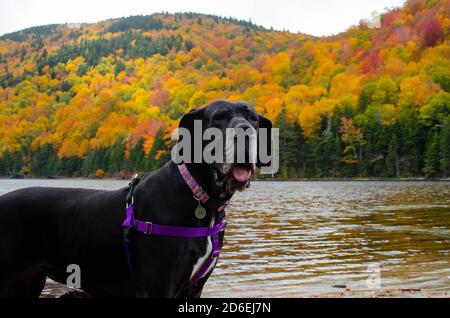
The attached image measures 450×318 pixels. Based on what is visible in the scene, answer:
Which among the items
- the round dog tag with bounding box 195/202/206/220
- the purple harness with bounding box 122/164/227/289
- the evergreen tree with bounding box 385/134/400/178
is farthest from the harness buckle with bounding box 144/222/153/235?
the evergreen tree with bounding box 385/134/400/178

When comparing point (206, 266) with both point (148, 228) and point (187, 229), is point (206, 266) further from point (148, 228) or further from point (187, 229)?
point (148, 228)

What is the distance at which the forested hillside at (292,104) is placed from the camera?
8581 centimetres

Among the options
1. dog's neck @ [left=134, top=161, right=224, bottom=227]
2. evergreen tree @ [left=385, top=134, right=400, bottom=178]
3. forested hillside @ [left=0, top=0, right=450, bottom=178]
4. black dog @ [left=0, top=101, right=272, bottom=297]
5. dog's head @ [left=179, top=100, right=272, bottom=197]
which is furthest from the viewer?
forested hillside @ [left=0, top=0, right=450, bottom=178]

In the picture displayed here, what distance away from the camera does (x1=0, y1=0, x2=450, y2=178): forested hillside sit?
282 feet

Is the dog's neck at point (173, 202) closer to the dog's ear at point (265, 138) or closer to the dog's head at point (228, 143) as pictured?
the dog's head at point (228, 143)

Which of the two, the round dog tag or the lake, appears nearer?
the round dog tag

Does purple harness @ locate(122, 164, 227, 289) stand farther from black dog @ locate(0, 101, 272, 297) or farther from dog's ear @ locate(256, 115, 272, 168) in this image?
dog's ear @ locate(256, 115, 272, 168)

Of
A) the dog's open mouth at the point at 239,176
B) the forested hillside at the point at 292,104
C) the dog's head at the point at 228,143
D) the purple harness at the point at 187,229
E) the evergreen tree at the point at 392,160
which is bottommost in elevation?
the purple harness at the point at 187,229

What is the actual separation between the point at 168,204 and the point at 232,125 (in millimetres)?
840

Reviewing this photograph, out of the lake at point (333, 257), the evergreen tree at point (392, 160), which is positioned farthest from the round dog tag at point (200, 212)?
the evergreen tree at point (392, 160)

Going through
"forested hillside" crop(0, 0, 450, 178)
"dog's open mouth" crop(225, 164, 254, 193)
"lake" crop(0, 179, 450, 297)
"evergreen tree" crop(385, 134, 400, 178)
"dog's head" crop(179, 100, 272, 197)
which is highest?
"forested hillside" crop(0, 0, 450, 178)

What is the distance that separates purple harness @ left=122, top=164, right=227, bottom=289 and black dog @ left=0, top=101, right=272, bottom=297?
0.05m

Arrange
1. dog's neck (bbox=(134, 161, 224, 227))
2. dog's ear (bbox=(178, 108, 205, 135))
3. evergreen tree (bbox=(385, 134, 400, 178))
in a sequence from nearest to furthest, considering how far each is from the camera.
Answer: dog's neck (bbox=(134, 161, 224, 227)) < dog's ear (bbox=(178, 108, 205, 135)) < evergreen tree (bbox=(385, 134, 400, 178))
